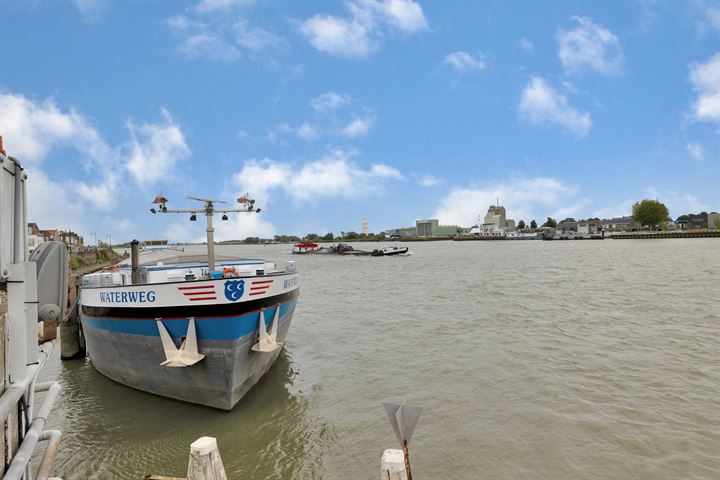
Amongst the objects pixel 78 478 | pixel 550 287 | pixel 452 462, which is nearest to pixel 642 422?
pixel 452 462

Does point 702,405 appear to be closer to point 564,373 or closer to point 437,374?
point 564,373

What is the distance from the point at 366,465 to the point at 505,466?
2.36m

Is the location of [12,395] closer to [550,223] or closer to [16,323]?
[16,323]

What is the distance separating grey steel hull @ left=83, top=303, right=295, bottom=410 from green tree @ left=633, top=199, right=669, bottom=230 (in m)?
152

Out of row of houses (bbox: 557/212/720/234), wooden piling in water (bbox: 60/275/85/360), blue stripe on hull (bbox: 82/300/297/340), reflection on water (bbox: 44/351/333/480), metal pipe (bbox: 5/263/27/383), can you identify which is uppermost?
row of houses (bbox: 557/212/720/234)

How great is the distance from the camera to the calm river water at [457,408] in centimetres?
681

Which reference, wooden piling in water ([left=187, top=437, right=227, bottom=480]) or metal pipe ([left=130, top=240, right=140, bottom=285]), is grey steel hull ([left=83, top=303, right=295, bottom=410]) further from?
wooden piling in water ([left=187, top=437, right=227, bottom=480])

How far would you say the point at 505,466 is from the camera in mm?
6676

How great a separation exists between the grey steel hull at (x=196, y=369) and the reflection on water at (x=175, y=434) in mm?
325

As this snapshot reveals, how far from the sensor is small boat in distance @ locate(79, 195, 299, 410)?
25.3 feet

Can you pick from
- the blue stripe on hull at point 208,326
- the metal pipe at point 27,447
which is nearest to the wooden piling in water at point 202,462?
the metal pipe at point 27,447

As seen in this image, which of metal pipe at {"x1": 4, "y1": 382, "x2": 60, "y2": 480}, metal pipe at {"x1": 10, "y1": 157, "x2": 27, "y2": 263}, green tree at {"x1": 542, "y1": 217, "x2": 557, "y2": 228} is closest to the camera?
metal pipe at {"x1": 4, "y1": 382, "x2": 60, "y2": 480}

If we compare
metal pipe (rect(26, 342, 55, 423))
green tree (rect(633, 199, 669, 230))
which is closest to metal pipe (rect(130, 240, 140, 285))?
metal pipe (rect(26, 342, 55, 423))

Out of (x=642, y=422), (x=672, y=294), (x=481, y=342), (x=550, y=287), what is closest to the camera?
(x=642, y=422)
